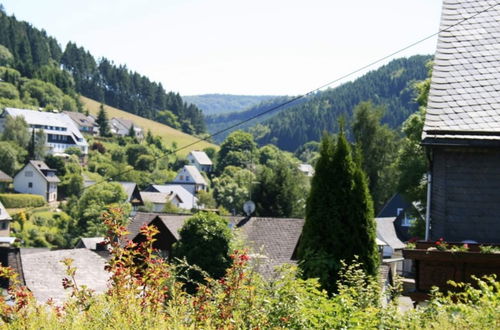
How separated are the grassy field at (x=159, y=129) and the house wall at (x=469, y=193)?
512ft

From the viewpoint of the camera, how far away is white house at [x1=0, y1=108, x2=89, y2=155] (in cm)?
13750

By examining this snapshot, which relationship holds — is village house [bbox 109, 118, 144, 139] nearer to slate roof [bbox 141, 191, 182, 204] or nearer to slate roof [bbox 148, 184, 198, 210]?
slate roof [bbox 148, 184, 198, 210]

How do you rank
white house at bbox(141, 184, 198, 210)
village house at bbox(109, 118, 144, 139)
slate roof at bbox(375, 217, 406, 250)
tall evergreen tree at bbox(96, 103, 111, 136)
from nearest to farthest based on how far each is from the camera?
1. slate roof at bbox(375, 217, 406, 250)
2. white house at bbox(141, 184, 198, 210)
3. tall evergreen tree at bbox(96, 103, 111, 136)
4. village house at bbox(109, 118, 144, 139)

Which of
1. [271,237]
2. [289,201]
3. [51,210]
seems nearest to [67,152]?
[51,210]

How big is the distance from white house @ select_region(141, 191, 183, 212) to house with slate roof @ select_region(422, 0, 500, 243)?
3522 inches

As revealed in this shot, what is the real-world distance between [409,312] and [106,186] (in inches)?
2992

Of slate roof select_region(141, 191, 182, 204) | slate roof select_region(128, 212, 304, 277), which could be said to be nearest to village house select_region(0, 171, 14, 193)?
slate roof select_region(141, 191, 182, 204)

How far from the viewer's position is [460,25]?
983cm

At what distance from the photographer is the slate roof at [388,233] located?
4912 cm

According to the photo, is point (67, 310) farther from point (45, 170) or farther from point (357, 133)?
point (45, 170)

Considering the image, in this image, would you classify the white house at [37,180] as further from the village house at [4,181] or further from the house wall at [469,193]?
the house wall at [469,193]

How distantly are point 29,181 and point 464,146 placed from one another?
101956 mm

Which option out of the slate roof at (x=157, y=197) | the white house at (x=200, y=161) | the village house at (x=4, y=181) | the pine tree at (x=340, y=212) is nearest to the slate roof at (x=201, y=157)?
the white house at (x=200, y=161)

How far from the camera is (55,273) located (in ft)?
68.5
